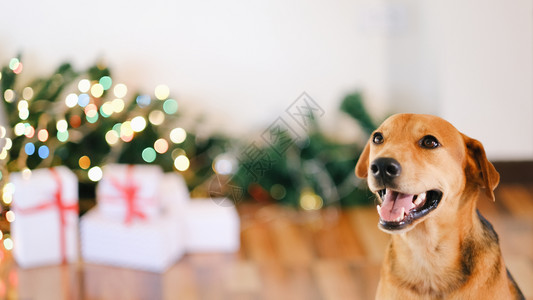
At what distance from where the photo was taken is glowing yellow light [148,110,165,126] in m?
2.61

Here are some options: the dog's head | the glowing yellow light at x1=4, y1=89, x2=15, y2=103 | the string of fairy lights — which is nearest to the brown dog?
the dog's head

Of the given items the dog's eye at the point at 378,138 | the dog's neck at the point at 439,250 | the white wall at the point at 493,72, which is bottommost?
the dog's neck at the point at 439,250

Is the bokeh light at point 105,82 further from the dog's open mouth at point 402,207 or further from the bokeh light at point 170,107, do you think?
the dog's open mouth at point 402,207

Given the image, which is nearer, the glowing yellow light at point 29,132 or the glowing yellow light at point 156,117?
the glowing yellow light at point 29,132

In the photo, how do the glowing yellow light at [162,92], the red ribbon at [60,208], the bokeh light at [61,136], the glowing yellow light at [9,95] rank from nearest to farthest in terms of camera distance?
the glowing yellow light at [9,95]
the red ribbon at [60,208]
the bokeh light at [61,136]
the glowing yellow light at [162,92]

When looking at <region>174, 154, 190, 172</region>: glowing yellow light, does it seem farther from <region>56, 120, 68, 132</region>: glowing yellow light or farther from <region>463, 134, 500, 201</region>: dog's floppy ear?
<region>463, 134, 500, 201</region>: dog's floppy ear

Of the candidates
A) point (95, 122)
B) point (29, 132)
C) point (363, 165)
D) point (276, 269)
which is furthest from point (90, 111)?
point (363, 165)

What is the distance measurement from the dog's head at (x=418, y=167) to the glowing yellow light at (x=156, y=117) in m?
1.85

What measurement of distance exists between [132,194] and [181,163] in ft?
1.26

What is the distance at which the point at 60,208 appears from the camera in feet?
7.43

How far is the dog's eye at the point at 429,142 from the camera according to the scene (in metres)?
0.81

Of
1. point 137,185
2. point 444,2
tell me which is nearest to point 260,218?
point 137,185

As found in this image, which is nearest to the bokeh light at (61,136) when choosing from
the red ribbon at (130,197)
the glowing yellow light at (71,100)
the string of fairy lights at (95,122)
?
the string of fairy lights at (95,122)

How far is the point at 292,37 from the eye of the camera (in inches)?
105
